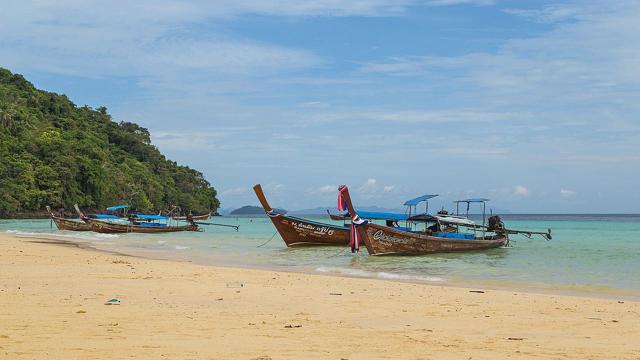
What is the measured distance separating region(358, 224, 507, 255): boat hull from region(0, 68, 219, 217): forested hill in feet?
201

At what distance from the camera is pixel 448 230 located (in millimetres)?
31688

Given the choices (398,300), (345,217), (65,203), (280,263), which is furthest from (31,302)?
(65,203)

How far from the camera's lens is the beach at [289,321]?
6.65m

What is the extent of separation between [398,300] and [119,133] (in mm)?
114845

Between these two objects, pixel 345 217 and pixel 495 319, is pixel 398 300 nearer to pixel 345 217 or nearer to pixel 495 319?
pixel 495 319

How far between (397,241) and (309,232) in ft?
24.1

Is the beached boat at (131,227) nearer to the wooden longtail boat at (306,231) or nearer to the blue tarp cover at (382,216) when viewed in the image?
the wooden longtail boat at (306,231)

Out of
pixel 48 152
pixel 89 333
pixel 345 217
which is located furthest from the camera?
pixel 48 152

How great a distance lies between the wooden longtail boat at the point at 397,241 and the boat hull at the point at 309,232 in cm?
543

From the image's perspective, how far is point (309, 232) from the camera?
104 ft

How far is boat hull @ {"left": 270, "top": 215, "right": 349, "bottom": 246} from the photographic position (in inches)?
1245

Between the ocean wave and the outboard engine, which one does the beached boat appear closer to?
the outboard engine

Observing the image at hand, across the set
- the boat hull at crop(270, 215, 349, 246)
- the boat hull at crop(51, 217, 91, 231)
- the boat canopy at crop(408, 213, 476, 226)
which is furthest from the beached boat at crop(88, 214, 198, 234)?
the boat canopy at crop(408, 213, 476, 226)

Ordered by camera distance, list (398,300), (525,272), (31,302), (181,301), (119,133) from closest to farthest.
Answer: (31,302), (181,301), (398,300), (525,272), (119,133)
